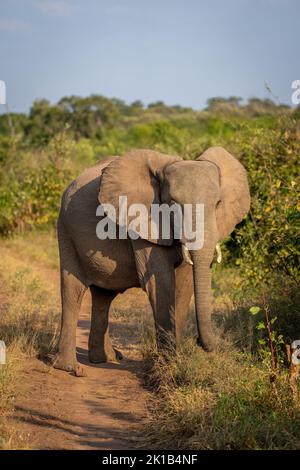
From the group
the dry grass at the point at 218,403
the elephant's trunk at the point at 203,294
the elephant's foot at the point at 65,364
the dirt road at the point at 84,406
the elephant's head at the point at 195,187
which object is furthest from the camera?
the elephant's foot at the point at 65,364

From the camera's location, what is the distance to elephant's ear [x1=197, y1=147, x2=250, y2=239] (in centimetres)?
773

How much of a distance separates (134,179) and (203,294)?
1.48 metres

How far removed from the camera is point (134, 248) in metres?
7.66

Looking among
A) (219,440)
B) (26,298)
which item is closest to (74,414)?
(219,440)

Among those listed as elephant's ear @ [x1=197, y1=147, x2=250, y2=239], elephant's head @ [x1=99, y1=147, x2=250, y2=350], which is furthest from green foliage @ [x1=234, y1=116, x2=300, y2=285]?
elephant's head @ [x1=99, y1=147, x2=250, y2=350]

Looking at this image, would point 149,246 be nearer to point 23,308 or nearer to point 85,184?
point 85,184

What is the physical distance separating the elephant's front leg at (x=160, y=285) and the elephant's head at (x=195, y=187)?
16 centimetres

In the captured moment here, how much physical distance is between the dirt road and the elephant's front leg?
558 mm

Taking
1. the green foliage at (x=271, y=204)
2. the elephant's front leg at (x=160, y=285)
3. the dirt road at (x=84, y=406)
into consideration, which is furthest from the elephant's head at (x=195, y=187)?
the dirt road at (x=84, y=406)

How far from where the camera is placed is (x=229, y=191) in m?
7.79

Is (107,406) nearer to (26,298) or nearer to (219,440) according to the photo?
(219,440)

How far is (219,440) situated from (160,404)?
4.17 feet

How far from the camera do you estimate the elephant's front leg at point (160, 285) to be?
7496mm

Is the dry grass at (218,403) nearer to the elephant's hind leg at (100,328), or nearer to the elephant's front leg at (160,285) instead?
the elephant's front leg at (160,285)
